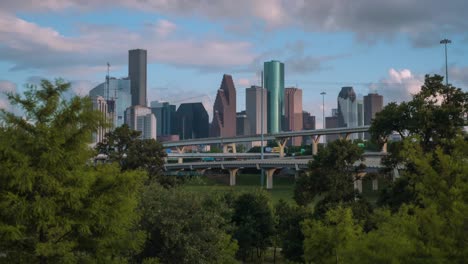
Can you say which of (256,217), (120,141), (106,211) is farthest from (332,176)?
(120,141)

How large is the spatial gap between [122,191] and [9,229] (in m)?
3.25

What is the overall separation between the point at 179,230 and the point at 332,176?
406 inches

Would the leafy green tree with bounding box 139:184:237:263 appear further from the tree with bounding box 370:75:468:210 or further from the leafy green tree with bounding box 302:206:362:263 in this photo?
the tree with bounding box 370:75:468:210

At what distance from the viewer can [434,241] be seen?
1638 cm

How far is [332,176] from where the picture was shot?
102ft

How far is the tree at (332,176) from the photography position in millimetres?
31109

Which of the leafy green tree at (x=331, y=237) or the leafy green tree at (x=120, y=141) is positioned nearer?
the leafy green tree at (x=331, y=237)

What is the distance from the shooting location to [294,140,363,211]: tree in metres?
31.1

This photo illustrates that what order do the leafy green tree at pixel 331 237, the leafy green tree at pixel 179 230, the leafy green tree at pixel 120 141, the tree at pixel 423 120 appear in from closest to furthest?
the leafy green tree at pixel 179 230 → the leafy green tree at pixel 331 237 → the tree at pixel 423 120 → the leafy green tree at pixel 120 141

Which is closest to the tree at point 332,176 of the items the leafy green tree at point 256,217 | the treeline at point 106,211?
the treeline at point 106,211

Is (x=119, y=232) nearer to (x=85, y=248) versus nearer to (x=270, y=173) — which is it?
(x=85, y=248)

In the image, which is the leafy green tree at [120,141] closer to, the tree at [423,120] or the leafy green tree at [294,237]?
the leafy green tree at [294,237]

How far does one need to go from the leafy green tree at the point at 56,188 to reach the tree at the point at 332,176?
16475 millimetres

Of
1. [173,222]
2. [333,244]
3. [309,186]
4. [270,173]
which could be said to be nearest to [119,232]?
[173,222]
